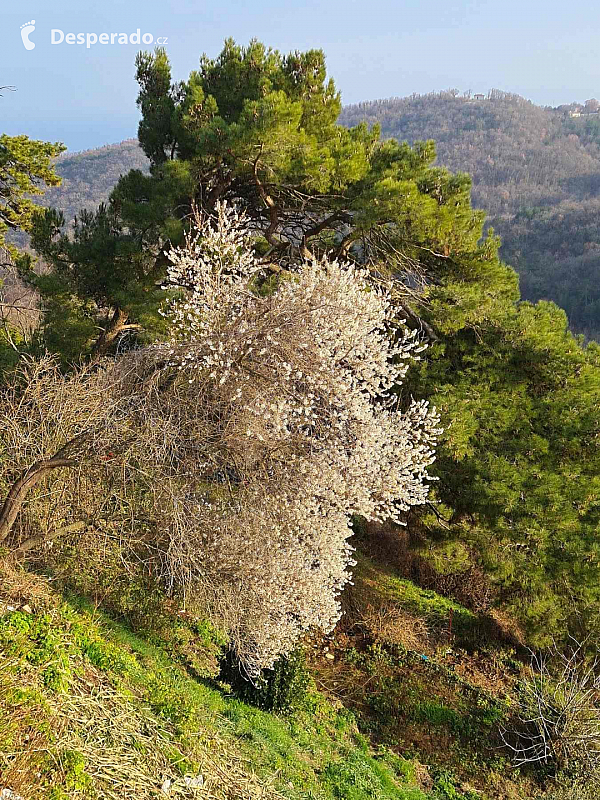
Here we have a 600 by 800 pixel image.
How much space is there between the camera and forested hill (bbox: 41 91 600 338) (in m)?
38.8

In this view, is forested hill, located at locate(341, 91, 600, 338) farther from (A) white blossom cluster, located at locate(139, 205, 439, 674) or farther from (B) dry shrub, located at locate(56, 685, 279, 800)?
(B) dry shrub, located at locate(56, 685, 279, 800)

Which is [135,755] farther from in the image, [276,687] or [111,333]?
[111,333]

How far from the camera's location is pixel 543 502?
8.66 m

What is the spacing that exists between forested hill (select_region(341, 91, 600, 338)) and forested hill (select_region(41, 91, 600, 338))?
0.10 metres

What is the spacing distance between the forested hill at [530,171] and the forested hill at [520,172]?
0.32ft

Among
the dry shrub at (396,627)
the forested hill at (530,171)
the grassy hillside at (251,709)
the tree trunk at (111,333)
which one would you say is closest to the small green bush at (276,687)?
the grassy hillside at (251,709)

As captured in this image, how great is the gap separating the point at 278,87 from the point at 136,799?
10.2 meters

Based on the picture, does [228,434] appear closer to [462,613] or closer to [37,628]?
[37,628]

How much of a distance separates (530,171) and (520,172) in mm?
1371

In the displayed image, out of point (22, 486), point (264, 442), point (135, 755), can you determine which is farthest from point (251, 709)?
point (22, 486)

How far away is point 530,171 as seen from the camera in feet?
205

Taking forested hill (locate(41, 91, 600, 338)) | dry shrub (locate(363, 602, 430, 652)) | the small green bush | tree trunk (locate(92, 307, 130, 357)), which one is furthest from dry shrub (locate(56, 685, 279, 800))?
forested hill (locate(41, 91, 600, 338))

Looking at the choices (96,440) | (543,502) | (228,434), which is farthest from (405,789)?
(96,440)

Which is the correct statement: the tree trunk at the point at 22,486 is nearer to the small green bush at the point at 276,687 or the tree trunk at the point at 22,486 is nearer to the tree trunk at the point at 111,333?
the small green bush at the point at 276,687
